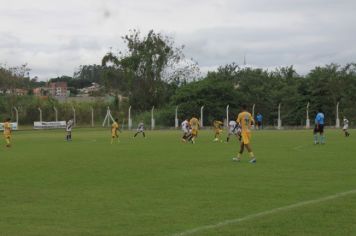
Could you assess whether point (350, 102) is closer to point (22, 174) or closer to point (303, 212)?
point (22, 174)

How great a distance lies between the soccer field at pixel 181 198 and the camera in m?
9.10

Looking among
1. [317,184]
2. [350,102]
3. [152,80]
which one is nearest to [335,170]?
[317,184]

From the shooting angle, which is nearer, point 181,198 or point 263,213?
point 263,213

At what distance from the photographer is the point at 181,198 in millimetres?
12094

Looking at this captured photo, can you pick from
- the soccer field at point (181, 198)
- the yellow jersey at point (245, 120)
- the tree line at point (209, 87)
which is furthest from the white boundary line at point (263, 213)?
the tree line at point (209, 87)

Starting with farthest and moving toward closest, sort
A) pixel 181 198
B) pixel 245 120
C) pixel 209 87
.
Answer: pixel 209 87 < pixel 245 120 < pixel 181 198

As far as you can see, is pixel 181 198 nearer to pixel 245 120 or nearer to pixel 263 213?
pixel 263 213

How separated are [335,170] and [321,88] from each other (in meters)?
59.5

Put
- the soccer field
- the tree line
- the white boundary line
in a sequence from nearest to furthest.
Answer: the white boundary line, the soccer field, the tree line

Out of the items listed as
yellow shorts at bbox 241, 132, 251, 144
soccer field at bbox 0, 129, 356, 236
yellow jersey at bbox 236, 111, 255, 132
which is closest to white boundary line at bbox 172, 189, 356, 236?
soccer field at bbox 0, 129, 356, 236

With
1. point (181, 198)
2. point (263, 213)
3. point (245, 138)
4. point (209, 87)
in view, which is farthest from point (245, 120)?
point (209, 87)

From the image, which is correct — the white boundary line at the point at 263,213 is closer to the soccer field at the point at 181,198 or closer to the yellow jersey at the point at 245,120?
the soccer field at the point at 181,198

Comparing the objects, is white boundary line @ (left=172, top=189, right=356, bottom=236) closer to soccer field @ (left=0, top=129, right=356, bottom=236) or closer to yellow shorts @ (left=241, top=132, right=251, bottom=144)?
soccer field @ (left=0, top=129, right=356, bottom=236)

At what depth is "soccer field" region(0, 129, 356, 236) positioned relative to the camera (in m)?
9.10
